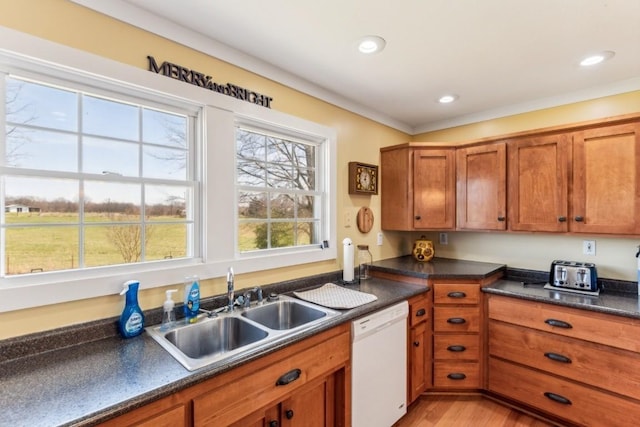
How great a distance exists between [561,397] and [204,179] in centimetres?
268

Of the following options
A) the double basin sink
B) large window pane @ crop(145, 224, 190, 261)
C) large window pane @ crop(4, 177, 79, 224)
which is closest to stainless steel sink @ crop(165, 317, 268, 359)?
the double basin sink

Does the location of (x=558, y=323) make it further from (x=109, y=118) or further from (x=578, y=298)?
(x=109, y=118)

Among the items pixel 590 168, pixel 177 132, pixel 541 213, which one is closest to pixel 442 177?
pixel 541 213

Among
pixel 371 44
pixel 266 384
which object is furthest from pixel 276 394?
pixel 371 44

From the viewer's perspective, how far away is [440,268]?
262 cm

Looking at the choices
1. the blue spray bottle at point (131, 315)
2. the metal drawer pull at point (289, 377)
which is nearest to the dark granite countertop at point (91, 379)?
the blue spray bottle at point (131, 315)

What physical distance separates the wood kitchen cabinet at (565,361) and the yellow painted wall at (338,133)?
0.67 metres

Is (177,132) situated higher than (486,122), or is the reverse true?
(486,122)

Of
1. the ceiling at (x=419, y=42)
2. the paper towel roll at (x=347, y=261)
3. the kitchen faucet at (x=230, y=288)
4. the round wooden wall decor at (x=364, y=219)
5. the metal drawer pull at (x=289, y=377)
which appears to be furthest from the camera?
the round wooden wall decor at (x=364, y=219)

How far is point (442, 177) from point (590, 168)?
1.04 m

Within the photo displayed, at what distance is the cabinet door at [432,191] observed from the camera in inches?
112

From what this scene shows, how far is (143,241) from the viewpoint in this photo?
5.24 ft

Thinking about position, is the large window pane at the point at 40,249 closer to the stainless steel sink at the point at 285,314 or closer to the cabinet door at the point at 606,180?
the stainless steel sink at the point at 285,314

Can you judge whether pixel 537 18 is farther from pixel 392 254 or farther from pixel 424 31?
pixel 392 254
